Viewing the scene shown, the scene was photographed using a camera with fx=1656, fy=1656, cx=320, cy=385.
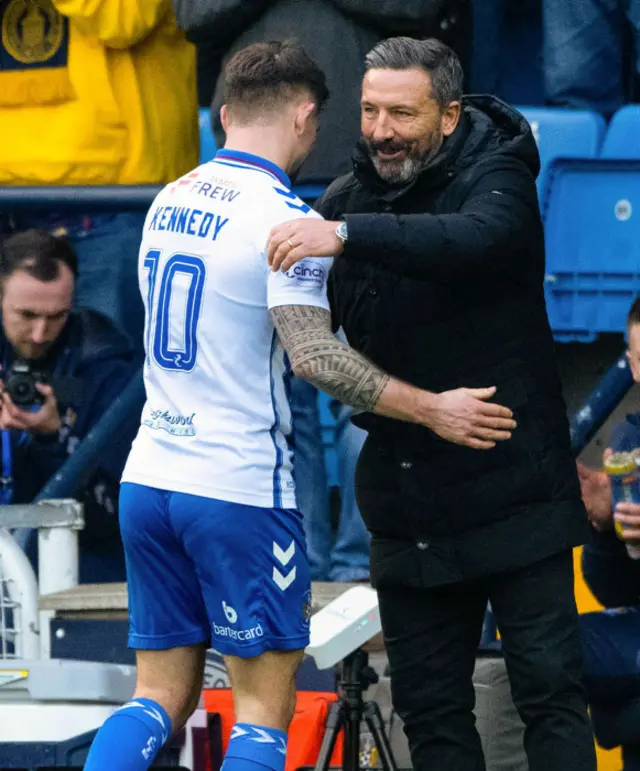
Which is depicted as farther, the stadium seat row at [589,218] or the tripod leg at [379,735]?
the stadium seat row at [589,218]

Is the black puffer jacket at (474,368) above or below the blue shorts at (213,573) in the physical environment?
above

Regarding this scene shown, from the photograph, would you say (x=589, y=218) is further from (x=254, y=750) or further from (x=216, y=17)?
(x=254, y=750)

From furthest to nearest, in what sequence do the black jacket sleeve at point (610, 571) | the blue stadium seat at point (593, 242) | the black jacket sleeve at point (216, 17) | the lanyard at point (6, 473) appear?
1. the lanyard at point (6, 473)
2. the blue stadium seat at point (593, 242)
3. the black jacket sleeve at point (216, 17)
4. the black jacket sleeve at point (610, 571)

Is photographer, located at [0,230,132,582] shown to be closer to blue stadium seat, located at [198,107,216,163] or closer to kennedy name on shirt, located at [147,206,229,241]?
blue stadium seat, located at [198,107,216,163]

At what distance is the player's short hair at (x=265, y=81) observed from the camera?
3.21 m

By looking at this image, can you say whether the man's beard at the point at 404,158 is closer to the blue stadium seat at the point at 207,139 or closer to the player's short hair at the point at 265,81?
the player's short hair at the point at 265,81

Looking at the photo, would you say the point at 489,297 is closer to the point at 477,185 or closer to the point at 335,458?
the point at 477,185

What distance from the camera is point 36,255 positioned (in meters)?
5.38

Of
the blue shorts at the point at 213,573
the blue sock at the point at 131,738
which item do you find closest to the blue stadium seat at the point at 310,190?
the blue shorts at the point at 213,573

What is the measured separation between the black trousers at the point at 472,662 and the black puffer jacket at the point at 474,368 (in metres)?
0.07

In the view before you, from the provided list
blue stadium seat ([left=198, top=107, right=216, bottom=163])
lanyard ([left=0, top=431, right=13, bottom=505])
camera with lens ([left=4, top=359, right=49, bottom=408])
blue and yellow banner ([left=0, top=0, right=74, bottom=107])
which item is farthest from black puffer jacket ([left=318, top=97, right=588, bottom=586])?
blue and yellow banner ([left=0, top=0, right=74, bottom=107])

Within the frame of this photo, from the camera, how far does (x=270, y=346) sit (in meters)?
3.18

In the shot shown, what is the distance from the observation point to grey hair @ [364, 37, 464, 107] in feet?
10.6

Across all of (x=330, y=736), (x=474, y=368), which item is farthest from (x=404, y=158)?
(x=330, y=736)
